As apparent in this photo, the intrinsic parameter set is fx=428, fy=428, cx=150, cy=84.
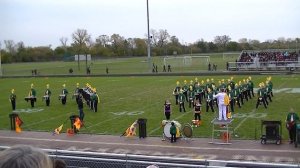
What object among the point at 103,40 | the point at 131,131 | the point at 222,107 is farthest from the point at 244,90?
the point at 103,40

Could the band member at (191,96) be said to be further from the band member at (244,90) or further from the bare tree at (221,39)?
the bare tree at (221,39)

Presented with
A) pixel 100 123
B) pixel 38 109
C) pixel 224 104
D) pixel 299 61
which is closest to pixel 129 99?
pixel 38 109

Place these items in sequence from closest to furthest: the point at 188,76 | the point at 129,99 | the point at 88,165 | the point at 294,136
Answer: the point at 88,165 < the point at 294,136 < the point at 129,99 < the point at 188,76

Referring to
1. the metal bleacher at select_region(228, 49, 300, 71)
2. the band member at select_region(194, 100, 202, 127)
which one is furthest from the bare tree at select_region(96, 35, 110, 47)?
the band member at select_region(194, 100, 202, 127)

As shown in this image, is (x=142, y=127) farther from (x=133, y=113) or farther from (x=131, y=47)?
(x=131, y=47)

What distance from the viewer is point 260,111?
2192 cm

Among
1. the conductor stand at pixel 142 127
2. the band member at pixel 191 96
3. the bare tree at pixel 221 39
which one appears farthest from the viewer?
the bare tree at pixel 221 39

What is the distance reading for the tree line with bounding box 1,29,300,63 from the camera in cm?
11506

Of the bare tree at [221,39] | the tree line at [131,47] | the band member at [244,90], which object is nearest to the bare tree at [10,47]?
the tree line at [131,47]

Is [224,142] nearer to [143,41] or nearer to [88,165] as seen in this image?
[88,165]

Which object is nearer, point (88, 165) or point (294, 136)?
point (88, 165)

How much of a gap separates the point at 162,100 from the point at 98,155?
20.6m

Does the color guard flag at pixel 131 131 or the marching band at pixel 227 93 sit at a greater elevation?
the marching band at pixel 227 93

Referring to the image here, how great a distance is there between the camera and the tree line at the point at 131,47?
378ft
